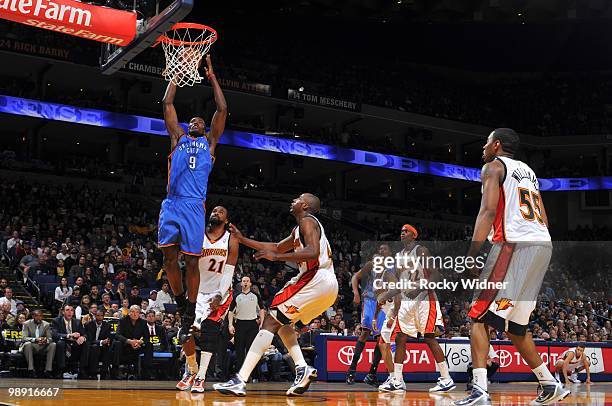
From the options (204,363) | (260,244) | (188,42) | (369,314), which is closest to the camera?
(260,244)

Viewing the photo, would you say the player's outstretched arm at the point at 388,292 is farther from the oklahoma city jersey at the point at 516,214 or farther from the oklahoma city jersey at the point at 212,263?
the oklahoma city jersey at the point at 516,214

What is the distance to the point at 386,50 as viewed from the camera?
4178cm

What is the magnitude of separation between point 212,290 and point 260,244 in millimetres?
2135

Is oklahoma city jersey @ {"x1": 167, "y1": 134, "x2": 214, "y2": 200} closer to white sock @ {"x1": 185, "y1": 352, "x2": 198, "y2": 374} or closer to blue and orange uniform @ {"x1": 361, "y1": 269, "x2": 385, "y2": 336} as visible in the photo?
white sock @ {"x1": 185, "y1": 352, "x2": 198, "y2": 374}

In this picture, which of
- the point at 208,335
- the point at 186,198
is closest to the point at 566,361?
the point at 208,335

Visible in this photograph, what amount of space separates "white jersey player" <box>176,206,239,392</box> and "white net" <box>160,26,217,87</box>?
163 cm

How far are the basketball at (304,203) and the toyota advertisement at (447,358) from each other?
0.05 metres

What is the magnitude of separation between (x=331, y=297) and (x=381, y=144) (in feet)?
93.3

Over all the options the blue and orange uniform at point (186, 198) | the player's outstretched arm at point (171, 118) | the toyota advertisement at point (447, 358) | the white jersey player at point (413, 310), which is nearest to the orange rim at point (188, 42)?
the player's outstretched arm at point (171, 118)

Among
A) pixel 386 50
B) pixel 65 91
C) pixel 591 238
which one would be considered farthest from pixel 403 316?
pixel 386 50

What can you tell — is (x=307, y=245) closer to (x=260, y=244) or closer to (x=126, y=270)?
(x=260, y=244)

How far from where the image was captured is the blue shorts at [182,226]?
768 centimetres

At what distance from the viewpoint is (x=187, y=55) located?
8914mm

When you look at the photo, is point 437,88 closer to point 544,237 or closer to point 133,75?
point 133,75
